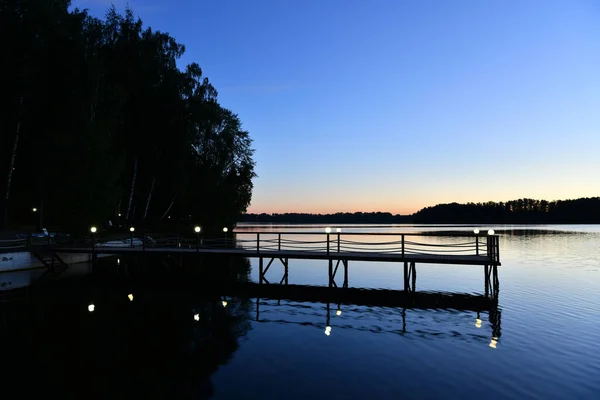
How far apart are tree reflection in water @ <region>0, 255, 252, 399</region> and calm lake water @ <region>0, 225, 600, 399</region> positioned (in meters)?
0.05

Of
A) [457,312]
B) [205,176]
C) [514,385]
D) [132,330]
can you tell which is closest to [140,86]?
[205,176]

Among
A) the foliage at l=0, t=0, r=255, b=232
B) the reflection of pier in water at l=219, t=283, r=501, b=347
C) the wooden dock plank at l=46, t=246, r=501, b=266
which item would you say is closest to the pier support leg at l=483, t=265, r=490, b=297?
the reflection of pier in water at l=219, t=283, r=501, b=347

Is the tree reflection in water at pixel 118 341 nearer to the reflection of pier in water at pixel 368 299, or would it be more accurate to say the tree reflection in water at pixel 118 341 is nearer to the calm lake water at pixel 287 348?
the calm lake water at pixel 287 348

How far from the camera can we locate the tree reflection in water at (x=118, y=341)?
31.4 ft

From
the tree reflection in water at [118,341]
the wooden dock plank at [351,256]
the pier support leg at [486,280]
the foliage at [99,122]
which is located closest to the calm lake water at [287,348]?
the tree reflection in water at [118,341]

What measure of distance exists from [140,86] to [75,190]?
13707mm

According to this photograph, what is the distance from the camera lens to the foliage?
3025 cm

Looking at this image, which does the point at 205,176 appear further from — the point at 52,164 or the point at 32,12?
the point at 32,12

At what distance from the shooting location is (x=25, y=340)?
12789 millimetres

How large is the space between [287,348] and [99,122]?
90.6 feet

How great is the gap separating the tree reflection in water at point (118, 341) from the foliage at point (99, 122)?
13053mm

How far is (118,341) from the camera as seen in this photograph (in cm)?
1277

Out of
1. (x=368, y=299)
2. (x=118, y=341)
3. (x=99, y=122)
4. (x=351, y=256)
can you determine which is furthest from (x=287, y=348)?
(x=99, y=122)

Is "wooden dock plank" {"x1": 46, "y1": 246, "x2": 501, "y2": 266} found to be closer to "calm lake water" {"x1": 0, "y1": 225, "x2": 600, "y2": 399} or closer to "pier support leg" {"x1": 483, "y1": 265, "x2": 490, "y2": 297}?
"pier support leg" {"x1": 483, "y1": 265, "x2": 490, "y2": 297}
